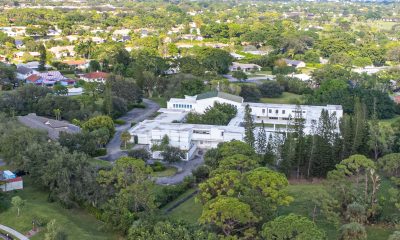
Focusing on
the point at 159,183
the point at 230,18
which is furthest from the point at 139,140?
the point at 230,18

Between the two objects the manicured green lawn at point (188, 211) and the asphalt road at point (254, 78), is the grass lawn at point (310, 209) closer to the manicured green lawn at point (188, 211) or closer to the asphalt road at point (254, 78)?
the manicured green lawn at point (188, 211)

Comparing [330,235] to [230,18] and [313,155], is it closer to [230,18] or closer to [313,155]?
[313,155]

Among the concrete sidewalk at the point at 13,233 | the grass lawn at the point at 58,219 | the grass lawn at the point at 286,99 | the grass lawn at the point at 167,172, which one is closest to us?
the concrete sidewalk at the point at 13,233

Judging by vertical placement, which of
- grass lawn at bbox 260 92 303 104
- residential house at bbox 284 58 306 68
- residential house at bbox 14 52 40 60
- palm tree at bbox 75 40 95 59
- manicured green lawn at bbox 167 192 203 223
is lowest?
manicured green lawn at bbox 167 192 203 223

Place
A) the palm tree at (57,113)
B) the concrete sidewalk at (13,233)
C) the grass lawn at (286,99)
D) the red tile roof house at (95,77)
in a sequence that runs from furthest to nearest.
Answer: the red tile roof house at (95,77) < the grass lawn at (286,99) < the palm tree at (57,113) < the concrete sidewalk at (13,233)

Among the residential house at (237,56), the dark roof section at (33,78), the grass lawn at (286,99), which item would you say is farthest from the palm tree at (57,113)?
the residential house at (237,56)

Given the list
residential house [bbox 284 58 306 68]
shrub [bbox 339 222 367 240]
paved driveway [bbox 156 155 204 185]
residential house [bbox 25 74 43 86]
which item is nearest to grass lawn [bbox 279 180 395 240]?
shrub [bbox 339 222 367 240]

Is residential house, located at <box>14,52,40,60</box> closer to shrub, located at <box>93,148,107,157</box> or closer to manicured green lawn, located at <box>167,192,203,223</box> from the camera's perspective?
shrub, located at <box>93,148,107,157</box>

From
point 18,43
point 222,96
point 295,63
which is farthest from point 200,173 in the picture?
point 18,43
